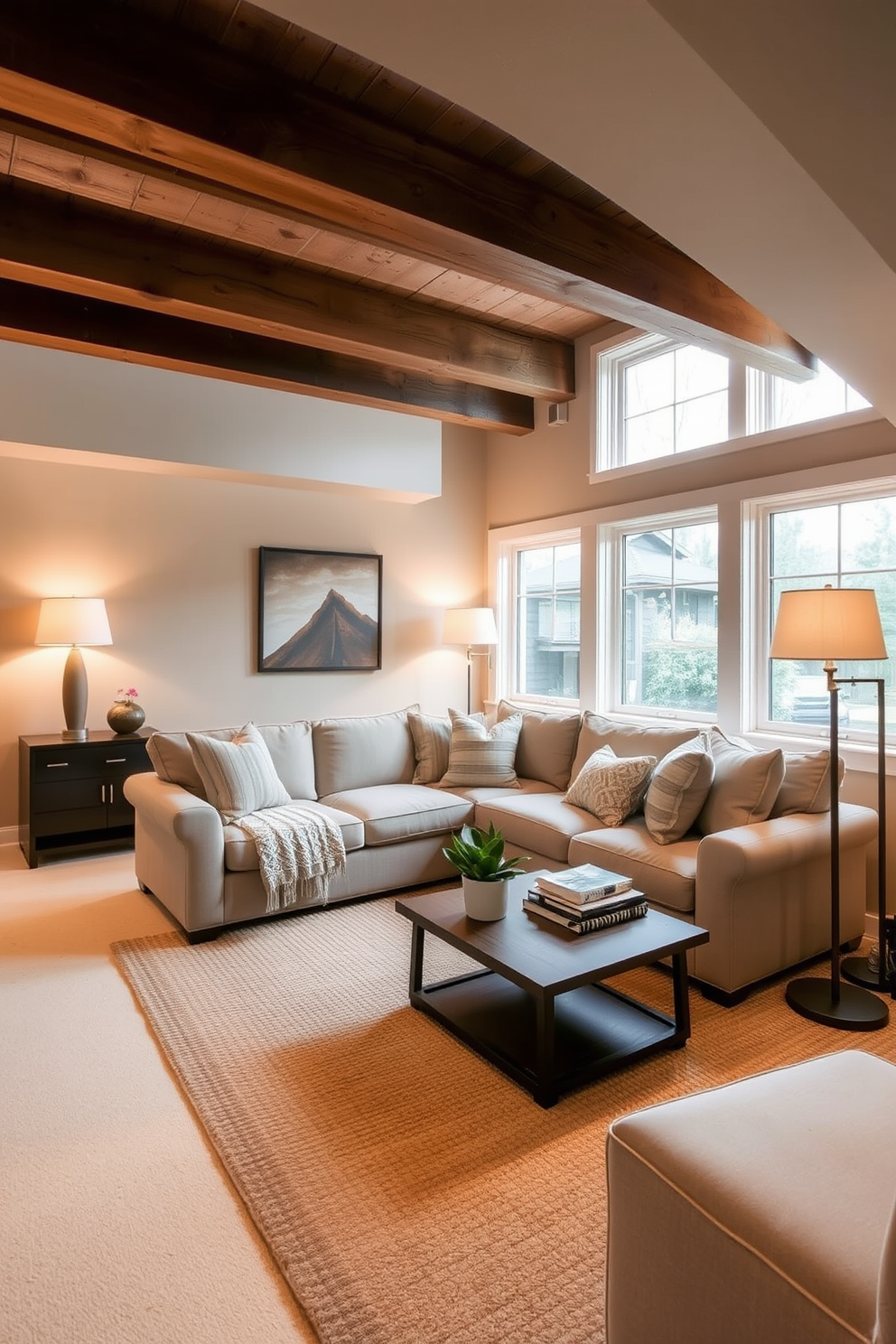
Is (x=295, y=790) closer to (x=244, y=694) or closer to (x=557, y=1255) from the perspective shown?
(x=244, y=694)

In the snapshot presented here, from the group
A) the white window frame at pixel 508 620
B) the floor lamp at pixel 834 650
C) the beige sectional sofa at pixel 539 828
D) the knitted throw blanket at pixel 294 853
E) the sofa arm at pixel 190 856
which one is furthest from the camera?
the white window frame at pixel 508 620

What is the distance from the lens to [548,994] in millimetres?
2195

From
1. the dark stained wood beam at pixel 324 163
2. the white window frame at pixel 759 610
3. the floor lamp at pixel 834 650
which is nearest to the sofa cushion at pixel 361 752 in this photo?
the white window frame at pixel 759 610

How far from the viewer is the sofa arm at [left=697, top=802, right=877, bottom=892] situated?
2805 mm

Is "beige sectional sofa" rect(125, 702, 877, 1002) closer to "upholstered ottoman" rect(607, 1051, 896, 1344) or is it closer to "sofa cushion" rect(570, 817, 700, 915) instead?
"sofa cushion" rect(570, 817, 700, 915)

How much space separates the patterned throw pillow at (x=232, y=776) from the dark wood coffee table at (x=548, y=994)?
46.4 inches

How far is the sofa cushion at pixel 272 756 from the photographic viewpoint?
379cm

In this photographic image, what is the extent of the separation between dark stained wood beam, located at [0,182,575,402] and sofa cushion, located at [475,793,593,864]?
2.30m

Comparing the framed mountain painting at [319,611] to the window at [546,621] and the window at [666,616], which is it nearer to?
the window at [546,621]

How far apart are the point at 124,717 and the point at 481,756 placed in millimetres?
2076

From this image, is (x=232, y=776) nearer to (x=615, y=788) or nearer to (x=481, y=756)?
(x=481, y=756)

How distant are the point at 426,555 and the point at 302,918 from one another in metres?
3.18

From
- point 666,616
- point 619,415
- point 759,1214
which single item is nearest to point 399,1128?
point 759,1214

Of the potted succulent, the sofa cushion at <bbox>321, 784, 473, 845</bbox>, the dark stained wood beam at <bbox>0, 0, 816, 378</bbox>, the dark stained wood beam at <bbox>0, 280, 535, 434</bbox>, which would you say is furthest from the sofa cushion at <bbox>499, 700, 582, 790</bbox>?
the dark stained wood beam at <bbox>0, 0, 816, 378</bbox>
